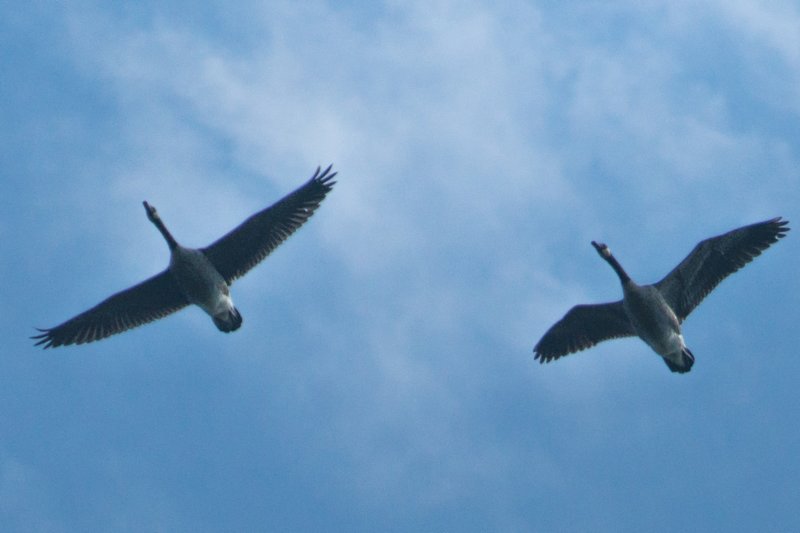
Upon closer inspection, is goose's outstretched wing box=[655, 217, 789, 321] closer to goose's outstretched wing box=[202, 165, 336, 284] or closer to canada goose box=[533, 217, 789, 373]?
canada goose box=[533, 217, 789, 373]

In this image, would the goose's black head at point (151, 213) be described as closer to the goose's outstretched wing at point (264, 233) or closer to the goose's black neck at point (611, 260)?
the goose's outstretched wing at point (264, 233)

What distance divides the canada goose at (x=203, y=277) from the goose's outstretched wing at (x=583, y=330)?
18.8ft

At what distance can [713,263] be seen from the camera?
26.7 meters

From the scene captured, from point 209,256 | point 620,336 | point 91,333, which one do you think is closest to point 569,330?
point 620,336

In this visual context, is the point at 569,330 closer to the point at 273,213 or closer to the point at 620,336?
the point at 620,336

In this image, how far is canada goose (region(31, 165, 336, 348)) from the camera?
26828 millimetres

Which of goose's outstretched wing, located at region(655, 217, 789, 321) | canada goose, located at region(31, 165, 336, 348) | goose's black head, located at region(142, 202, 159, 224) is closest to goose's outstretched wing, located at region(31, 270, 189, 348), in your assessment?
canada goose, located at region(31, 165, 336, 348)

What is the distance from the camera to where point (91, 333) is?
92.3 feet

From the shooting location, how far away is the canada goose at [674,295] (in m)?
26.1

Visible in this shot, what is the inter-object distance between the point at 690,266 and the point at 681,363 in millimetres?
1967

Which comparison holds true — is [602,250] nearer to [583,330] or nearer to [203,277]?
[583,330]

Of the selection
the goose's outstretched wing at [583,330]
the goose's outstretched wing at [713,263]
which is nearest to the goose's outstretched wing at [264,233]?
the goose's outstretched wing at [583,330]

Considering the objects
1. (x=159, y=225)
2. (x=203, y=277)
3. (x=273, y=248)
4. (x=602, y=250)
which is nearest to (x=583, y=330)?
(x=602, y=250)

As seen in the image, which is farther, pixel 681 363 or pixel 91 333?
pixel 91 333
